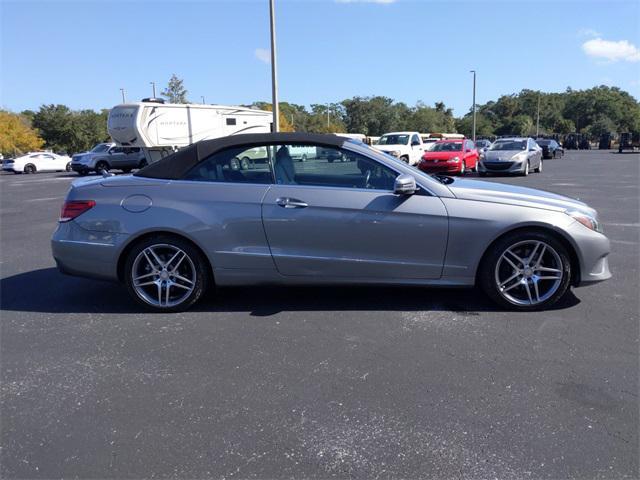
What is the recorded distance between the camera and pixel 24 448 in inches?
103

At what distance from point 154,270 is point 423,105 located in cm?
10199

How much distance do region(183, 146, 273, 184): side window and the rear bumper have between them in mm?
870

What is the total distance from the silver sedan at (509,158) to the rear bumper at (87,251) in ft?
56.5

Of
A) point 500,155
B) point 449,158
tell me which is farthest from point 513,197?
point 500,155

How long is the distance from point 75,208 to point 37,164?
35240 millimetres

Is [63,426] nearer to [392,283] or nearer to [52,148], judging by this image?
[392,283]

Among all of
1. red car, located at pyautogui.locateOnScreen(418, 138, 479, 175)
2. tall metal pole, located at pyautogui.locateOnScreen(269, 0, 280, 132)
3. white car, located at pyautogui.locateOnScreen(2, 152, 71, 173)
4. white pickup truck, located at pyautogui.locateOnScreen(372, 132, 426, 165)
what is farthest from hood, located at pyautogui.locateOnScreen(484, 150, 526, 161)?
white car, located at pyautogui.locateOnScreen(2, 152, 71, 173)

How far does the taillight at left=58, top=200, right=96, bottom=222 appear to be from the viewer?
15.0ft

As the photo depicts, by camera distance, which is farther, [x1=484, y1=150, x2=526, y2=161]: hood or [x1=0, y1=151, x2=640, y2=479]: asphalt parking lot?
[x1=484, y1=150, x2=526, y2=161]: hood

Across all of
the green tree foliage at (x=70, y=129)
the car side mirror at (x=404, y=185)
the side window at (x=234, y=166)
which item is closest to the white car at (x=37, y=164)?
the green tree foliage at (x=70, y=129)

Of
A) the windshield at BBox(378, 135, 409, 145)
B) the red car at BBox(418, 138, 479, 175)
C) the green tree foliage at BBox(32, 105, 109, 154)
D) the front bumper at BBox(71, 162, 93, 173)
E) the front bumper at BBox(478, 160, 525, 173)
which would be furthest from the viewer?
the green tree foliage at BBox(32, 105, 109, 154)

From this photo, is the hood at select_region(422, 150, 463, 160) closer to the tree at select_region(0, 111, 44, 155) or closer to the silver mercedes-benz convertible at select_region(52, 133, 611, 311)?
the silver mercedes-benz convertible at select_region(52, 133, 611, 311)

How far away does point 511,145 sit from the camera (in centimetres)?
2055

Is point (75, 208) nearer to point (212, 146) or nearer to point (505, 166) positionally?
point (212, 146)
